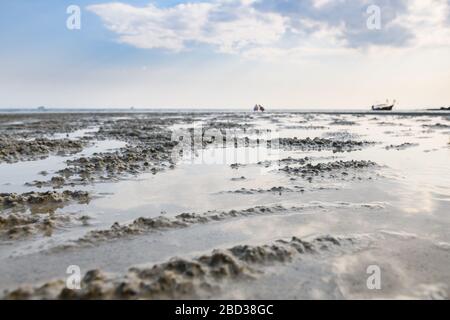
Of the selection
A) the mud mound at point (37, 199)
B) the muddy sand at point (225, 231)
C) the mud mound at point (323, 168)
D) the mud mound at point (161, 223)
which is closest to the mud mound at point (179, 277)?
the muddy sand at point (225, 231)

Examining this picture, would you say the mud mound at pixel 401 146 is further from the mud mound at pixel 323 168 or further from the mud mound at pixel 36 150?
the mud mound at pixel 36 150

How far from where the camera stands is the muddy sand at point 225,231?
14.0ft

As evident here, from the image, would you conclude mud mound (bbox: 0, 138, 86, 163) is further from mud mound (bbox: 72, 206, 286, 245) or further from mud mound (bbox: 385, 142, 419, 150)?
mud mound (bbox: 385, 142, 419, 150)

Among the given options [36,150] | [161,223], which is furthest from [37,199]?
[36,150]

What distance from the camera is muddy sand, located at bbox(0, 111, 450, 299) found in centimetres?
428

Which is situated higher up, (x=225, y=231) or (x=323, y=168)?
(x=323, y=168)

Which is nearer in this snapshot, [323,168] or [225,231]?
[225,231]

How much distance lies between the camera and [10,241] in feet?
18.6

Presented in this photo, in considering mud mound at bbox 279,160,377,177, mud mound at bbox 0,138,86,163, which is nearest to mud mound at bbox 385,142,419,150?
mud mound at bbox 279,160,377,177

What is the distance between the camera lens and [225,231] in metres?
6.09

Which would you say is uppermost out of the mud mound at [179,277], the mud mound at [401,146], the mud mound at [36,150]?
the mud mound at [36,150]

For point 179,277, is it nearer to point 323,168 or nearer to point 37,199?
point 37,199
